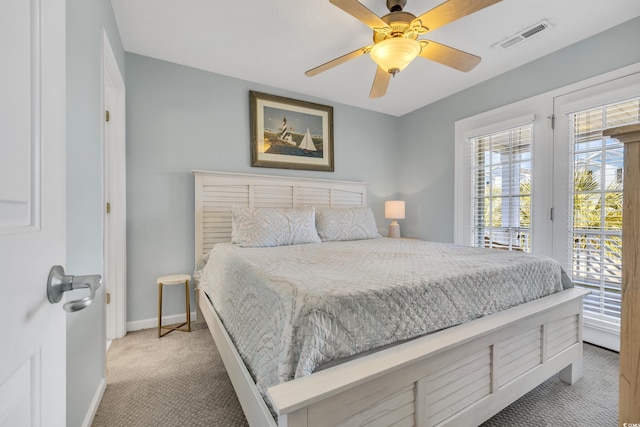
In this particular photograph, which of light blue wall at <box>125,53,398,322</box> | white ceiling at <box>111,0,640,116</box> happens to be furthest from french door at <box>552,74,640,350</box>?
light blue wall at <box>125,53,398,322</box>

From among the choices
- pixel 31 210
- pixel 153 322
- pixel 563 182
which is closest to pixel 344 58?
pixel 31 210

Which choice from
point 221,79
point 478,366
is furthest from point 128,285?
point 478,366

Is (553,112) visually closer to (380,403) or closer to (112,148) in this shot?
(380,403)

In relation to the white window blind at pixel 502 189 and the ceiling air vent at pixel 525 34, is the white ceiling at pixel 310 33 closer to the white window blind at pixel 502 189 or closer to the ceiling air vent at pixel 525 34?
the ceiling air vent at pixel 525 34

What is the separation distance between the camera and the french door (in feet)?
7.20

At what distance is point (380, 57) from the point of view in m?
1.83

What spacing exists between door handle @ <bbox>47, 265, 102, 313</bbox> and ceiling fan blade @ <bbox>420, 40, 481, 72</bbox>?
2213 mm

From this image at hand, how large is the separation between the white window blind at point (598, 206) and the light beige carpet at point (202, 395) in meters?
0.50

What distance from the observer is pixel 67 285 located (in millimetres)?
544

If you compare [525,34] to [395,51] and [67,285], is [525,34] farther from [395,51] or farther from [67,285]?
[67,285]

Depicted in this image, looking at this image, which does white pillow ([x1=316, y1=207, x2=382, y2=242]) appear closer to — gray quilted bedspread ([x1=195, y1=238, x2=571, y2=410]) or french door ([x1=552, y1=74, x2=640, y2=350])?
gray quilted bedspread ([x1=195, y1=238, x2=571, y2=410])

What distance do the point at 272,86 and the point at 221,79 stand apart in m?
0.58

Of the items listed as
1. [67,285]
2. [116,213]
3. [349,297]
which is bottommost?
[349,297]

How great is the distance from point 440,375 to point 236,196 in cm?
245
